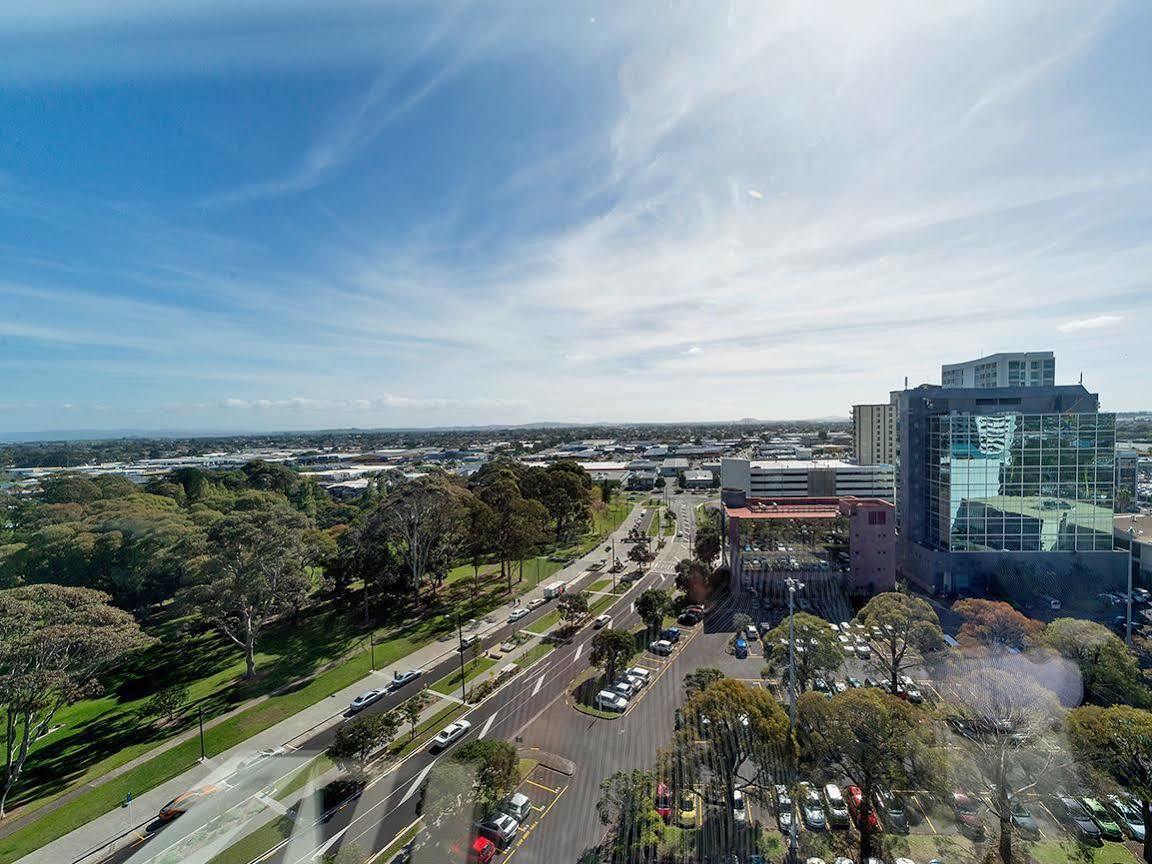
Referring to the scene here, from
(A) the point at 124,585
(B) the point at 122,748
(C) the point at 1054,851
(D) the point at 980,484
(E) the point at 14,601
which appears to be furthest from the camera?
(D) the point at 980,484

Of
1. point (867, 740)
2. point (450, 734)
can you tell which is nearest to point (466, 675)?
point (450, 734)

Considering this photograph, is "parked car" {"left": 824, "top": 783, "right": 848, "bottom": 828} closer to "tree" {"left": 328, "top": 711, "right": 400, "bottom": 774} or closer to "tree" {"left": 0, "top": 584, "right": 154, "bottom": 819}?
"tree" {"left": 328, "top": 711, "right": 400, "bottom": 774}

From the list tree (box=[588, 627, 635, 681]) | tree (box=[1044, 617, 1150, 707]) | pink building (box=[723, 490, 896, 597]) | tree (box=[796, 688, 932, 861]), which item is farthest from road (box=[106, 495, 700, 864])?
tree (box=[1044, 617, 1150, 707])

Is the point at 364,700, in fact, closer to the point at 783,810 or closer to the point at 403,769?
the point at 403,769

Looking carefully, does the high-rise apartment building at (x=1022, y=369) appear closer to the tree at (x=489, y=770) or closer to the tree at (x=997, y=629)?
the tree at (x=997, y=629)

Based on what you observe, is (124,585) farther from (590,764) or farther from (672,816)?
(672,816)

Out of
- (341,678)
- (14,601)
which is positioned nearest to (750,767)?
(341,678)

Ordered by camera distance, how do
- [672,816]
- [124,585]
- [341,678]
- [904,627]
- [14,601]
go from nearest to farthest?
[672,816], [14,601], [904,627], [341,678], [124,585]
